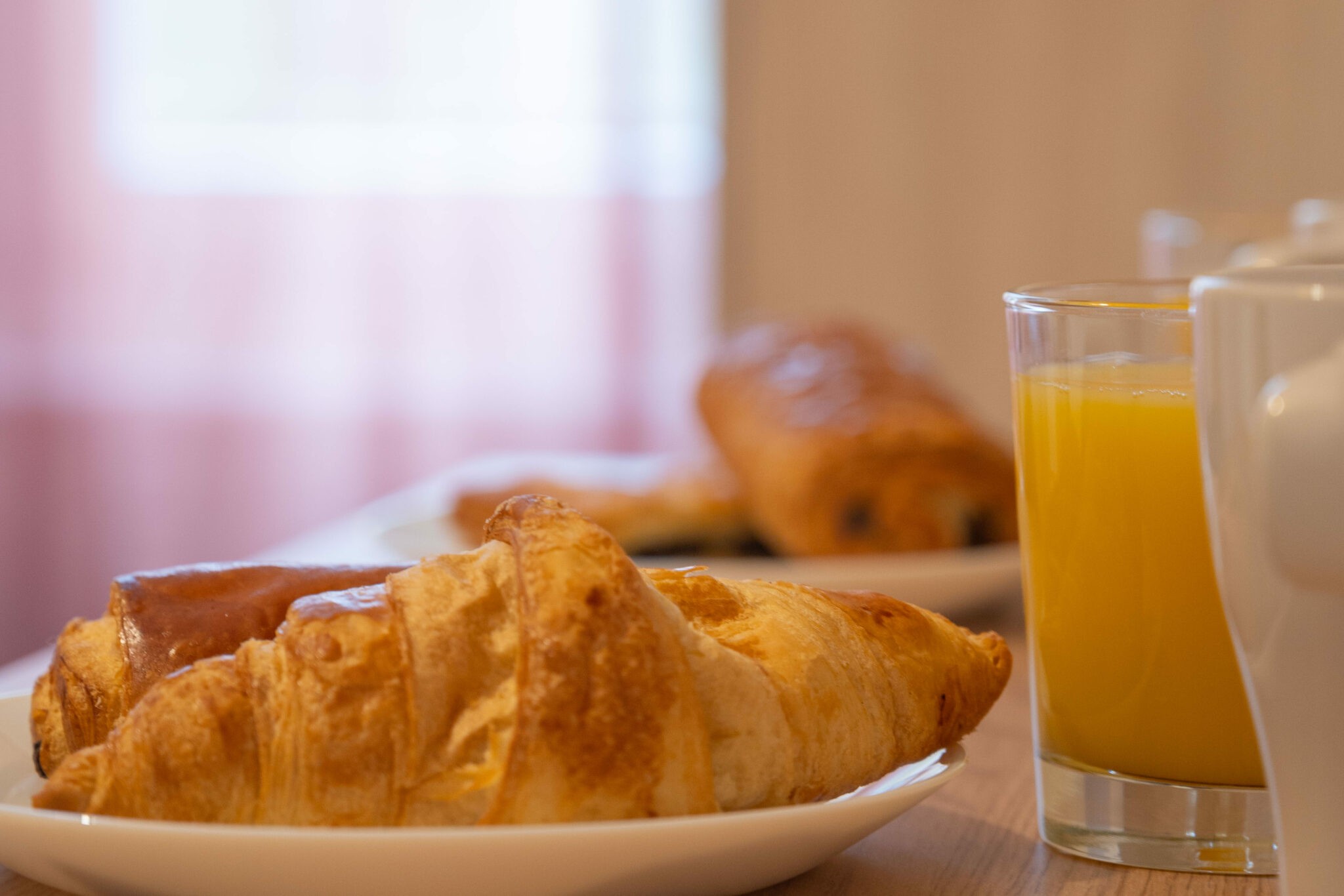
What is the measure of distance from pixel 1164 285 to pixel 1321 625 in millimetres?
247

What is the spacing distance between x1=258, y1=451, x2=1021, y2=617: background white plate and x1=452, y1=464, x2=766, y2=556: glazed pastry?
0.01 metres

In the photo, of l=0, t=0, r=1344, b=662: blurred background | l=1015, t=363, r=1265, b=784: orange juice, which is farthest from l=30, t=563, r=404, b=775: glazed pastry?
l=0, t=0, r=1344, b=662: blurred background

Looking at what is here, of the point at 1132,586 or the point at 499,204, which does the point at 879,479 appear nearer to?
the point at 1132,586

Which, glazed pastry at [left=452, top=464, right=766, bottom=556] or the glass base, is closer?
the glass base

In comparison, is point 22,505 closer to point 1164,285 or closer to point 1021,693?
point 1021,693

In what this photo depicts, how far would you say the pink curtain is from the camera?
10.5ft

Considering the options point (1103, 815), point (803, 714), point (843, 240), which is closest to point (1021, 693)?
point (1103, 815)

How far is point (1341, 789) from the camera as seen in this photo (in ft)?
1.25

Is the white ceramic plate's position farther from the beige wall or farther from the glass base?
the beige wall

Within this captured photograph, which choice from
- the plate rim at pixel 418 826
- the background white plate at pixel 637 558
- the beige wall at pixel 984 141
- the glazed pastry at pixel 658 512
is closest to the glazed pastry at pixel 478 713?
the plate rim at pixel 418 826

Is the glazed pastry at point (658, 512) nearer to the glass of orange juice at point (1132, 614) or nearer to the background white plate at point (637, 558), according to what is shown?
the background white plate at point (637, 558)

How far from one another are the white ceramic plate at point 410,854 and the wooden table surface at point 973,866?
54 millimetres

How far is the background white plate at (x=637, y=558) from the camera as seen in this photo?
1035mm

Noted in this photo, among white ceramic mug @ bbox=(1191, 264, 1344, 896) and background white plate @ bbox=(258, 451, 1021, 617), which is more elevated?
white ceramic mug @ bbox=(1191, 264, 1344, 896)
